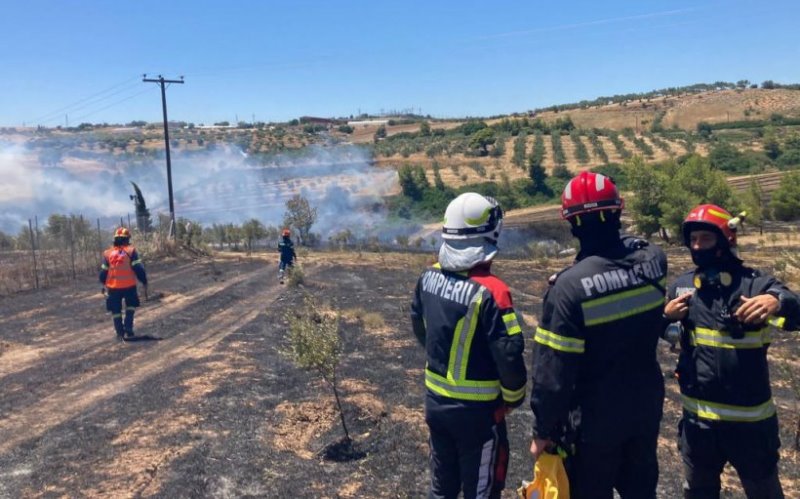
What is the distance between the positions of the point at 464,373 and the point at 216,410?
4604 millimetres

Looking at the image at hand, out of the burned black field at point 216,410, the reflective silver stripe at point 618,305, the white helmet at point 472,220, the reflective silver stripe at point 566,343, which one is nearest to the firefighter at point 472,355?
the white helmet at point 472,220

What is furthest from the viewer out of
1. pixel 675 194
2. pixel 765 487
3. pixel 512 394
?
pixel 675 194

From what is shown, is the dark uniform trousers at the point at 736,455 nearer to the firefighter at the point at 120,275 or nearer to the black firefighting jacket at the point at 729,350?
the black firefighting jacket at the point at 729,350

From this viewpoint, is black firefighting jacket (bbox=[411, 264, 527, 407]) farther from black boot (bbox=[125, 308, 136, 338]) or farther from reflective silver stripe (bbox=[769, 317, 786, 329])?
black boot (bbox=[125, 308, 136, 338])

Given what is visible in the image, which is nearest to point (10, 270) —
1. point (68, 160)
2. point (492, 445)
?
point (492, 445)

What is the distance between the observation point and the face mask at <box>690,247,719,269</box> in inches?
141

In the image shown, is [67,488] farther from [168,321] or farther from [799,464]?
[168,321]

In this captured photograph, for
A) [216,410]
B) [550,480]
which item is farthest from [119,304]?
[550,480]

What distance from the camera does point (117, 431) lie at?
22.0 feet

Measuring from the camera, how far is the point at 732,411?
347 cm

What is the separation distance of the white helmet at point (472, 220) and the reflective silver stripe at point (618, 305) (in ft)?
2.23

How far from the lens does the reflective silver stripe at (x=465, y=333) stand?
3363 millimetres

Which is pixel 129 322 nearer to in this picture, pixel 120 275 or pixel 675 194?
pixel 120 275

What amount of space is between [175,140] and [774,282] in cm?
9565
